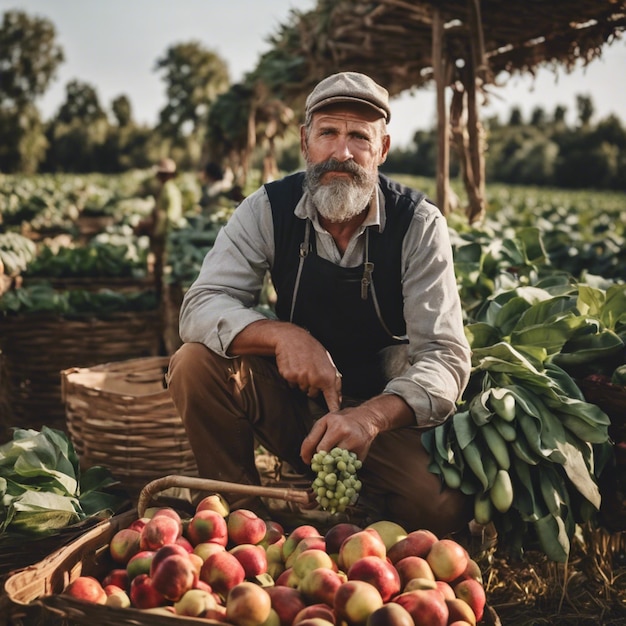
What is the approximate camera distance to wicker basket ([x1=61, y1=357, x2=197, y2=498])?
9.89 feet

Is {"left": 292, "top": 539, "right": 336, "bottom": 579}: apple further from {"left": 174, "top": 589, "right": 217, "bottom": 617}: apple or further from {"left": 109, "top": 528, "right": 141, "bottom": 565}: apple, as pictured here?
{"left": 109, "top": 528, "right": 141, "bottom": 565}: apple

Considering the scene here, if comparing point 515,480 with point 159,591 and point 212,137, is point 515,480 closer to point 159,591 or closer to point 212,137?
point 159,591

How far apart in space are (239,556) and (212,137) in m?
8.92

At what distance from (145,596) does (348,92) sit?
5.71 feet

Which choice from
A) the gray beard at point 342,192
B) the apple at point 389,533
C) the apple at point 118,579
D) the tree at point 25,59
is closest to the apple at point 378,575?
the apple at point 389,533

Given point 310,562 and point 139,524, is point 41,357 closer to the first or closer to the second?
point 139,524

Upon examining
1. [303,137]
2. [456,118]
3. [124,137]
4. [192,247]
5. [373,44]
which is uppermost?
[124,137]

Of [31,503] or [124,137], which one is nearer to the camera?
[31,503]

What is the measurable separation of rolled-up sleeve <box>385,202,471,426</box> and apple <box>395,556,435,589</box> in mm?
555

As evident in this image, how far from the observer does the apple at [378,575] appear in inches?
64.6

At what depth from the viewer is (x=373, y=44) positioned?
17.0 ft

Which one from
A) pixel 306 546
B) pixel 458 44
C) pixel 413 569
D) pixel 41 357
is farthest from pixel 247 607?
pixel 458 44

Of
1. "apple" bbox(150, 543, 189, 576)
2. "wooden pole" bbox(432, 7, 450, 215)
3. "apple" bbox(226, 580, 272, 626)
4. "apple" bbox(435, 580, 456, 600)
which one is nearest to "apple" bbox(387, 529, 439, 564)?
"apple" bbox(435, 580, 456, 600)

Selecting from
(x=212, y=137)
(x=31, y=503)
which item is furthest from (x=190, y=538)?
(x=212, y=137)
